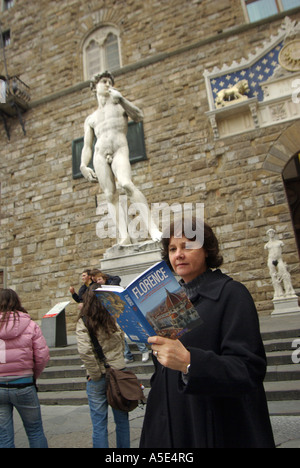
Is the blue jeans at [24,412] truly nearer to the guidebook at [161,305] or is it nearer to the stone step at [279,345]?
the guidebook at [161,305]

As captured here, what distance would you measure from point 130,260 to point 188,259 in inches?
145

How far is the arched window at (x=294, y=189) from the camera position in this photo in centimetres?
1013

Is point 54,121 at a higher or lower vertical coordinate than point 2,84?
lower

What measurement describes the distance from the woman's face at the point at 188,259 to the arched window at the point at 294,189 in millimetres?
9614

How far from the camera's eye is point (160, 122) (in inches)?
348

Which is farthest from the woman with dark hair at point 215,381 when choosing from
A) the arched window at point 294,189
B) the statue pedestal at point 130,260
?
the arched window at point 294,189

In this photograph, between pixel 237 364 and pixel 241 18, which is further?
pixel 241 18

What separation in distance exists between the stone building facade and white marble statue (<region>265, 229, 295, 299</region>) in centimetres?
56

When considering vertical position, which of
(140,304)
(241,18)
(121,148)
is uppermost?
(241,18)

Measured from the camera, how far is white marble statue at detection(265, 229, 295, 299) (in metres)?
6.34

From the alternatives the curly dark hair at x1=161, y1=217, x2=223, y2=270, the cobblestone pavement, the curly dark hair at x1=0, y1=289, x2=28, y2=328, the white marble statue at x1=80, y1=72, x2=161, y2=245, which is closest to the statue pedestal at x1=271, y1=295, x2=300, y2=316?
the white marble statue at x1=80, y1=72, x2=161, y2=245
